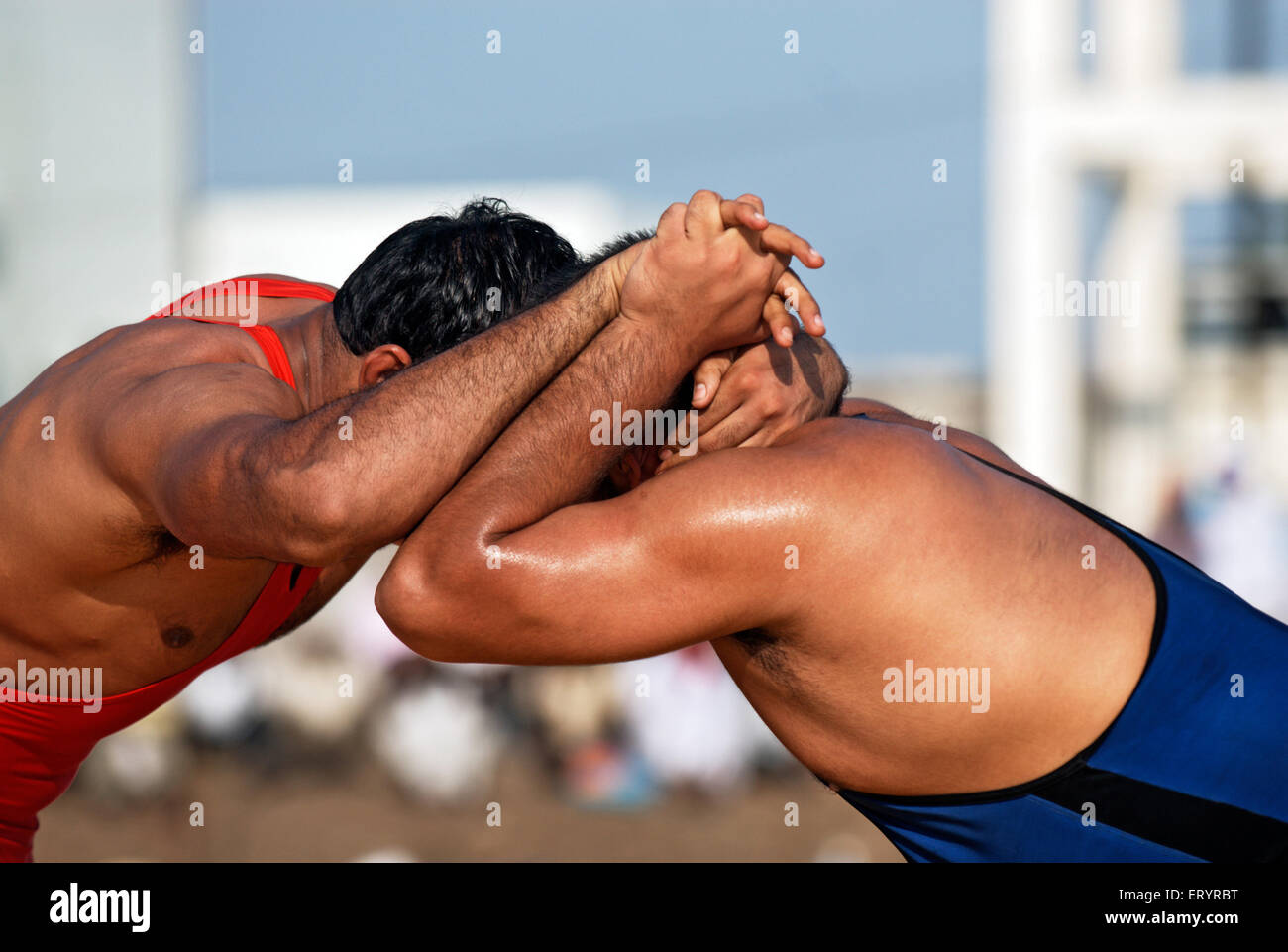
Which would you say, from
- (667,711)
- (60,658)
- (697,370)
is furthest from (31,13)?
(697,370)

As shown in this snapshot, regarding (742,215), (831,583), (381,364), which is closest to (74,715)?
(381,364)

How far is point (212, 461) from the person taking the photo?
2.34 meters

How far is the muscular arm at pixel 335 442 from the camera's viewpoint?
2.27m

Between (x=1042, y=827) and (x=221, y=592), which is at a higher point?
(x=221, y=592)

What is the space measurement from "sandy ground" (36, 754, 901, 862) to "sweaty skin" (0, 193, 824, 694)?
5637mm

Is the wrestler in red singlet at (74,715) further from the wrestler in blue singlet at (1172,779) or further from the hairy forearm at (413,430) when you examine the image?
the wrestler in blue singlet at (1172,779)

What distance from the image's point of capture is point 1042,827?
8.30 ft

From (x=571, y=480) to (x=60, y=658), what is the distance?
5.02 feet

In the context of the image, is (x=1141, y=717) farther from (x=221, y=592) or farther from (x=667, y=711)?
(x=667, y=711)

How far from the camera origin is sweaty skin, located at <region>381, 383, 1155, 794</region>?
2.30m

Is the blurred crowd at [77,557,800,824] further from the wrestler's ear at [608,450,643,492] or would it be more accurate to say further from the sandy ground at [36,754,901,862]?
the wrestler's ear at [608,450,643,492]

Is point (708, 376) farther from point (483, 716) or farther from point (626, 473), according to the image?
Result: point (483, 716)

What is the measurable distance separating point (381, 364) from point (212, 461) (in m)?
0.58

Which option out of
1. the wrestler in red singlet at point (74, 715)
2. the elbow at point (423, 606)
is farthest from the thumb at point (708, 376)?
the wrestler in red singlet at point (74, 715)
